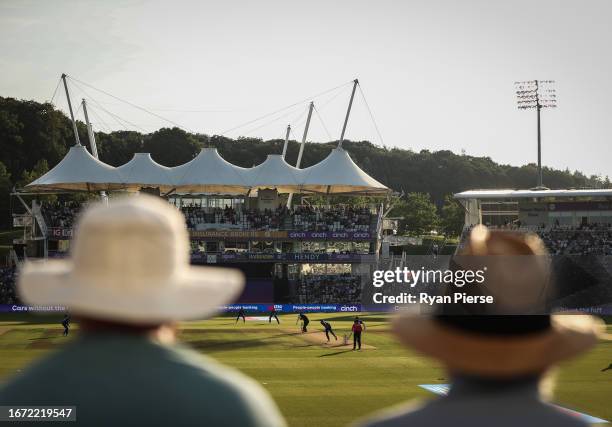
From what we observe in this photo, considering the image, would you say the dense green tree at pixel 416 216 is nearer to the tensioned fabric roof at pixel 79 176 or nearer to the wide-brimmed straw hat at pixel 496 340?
the tensioned fabric roof at pixel 79 176

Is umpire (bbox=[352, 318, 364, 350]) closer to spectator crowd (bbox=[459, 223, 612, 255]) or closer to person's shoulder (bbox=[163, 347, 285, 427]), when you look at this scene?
spectator crowd (bbox=[459, 223, 612, 255])

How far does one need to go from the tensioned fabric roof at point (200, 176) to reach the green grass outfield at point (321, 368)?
25.4 metres

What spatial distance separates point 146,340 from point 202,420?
312 mm

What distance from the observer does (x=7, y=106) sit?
10894 centimetres

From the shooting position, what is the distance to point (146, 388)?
2.72m

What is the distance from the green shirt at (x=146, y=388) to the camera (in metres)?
2.70

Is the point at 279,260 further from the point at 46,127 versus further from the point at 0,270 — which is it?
the point at 46,127

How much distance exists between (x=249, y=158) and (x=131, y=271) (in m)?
138

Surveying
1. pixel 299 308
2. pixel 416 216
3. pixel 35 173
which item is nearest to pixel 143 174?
pixel 299 308

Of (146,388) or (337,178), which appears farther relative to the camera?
(337,178)

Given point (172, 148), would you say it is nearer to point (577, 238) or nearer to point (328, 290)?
point (328, 290)

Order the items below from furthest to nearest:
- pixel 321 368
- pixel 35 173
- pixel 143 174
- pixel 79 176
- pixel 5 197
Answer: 1. pixel 35 173
2. pixel 5 197
3. pixel 143 174
4. pixel 79 176
5. pixel 321 368

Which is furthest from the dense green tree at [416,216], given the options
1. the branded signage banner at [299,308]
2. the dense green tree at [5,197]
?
the branded signage banner at [299,308]

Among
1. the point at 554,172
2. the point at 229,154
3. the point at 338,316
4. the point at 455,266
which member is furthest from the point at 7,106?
the point at 455,266
